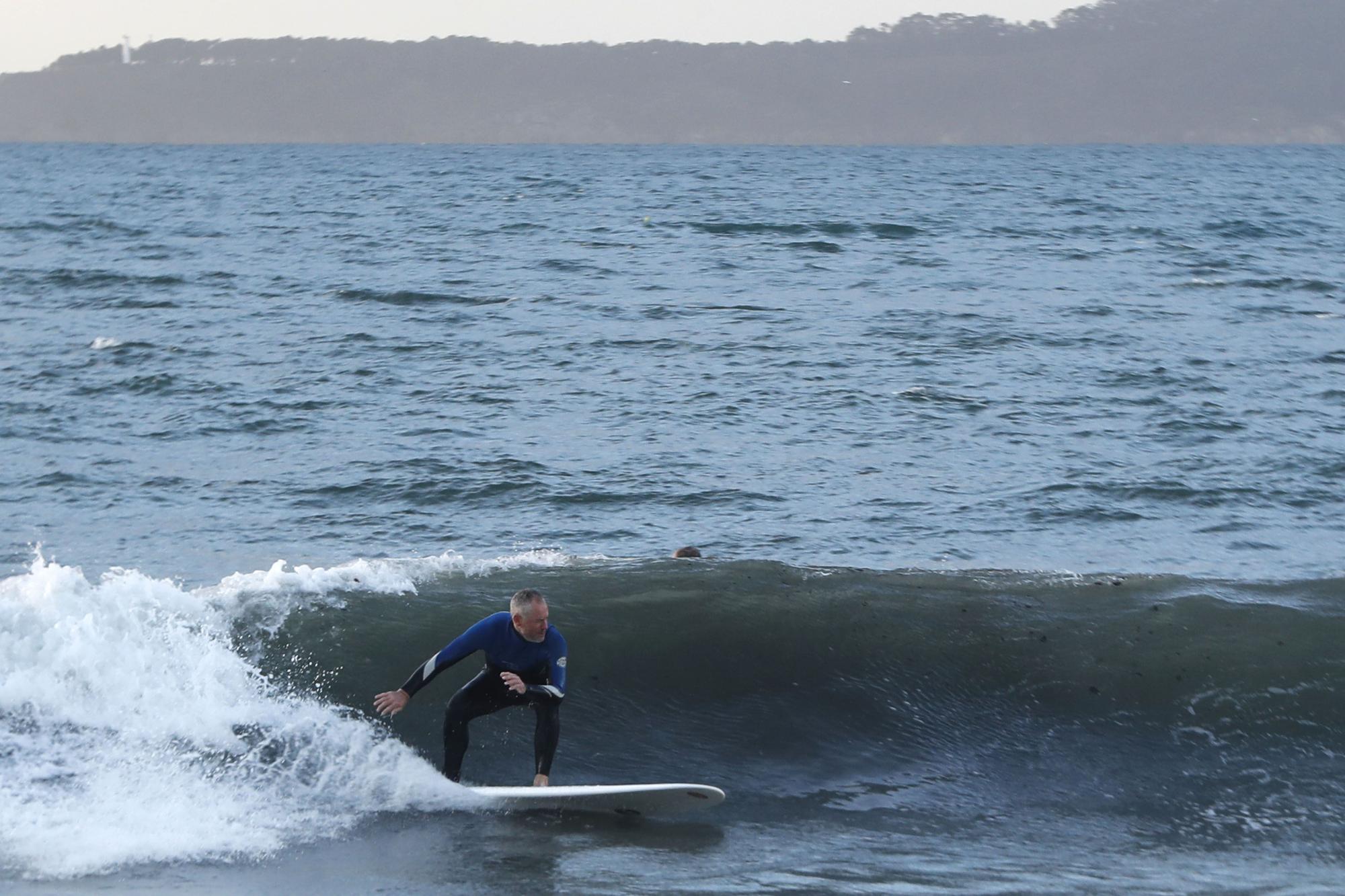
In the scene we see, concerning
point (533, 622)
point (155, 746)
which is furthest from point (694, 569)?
point (155, 746)

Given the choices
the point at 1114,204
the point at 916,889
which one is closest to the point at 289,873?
the point at 916,889

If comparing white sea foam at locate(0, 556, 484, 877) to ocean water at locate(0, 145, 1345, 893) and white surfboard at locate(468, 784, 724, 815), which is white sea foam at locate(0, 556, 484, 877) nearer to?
ocean water at locate(0, 145, 1345, 893)

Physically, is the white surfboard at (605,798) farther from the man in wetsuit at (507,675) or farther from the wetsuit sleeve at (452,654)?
the wetsuit sleeve at (452,654)

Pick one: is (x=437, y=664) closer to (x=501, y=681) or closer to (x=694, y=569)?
(x=501, y=681)

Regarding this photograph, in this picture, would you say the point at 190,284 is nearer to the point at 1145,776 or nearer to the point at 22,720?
the point at 22,720

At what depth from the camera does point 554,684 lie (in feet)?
30.3

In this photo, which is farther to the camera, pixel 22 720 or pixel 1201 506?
pixel 1201 506

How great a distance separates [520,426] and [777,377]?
4.85m

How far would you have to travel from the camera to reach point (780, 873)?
815 cm

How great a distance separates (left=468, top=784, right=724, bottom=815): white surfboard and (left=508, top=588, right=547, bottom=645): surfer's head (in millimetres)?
958

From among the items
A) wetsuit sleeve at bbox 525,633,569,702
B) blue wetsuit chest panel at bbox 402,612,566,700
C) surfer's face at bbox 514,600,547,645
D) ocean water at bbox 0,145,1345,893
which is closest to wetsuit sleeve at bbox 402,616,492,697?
blue wetsuit chest panel at bbox 402,612,566,700

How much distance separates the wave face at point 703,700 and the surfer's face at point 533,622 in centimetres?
113

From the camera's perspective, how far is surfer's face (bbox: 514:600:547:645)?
9062 mm

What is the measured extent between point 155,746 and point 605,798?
10.1ft
